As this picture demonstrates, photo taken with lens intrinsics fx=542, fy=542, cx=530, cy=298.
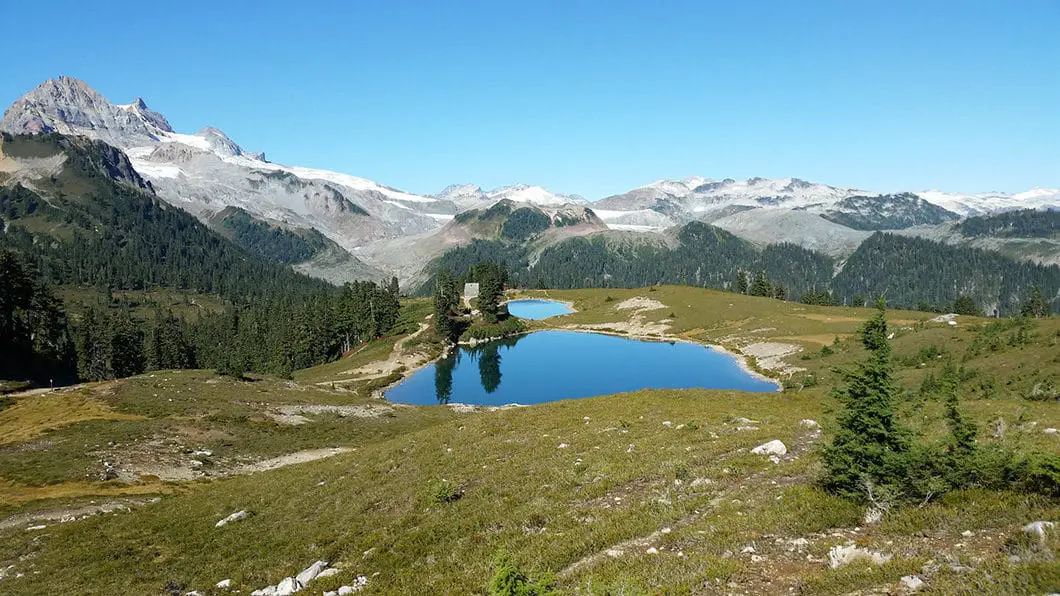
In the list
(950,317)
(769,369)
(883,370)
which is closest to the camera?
(883,370)

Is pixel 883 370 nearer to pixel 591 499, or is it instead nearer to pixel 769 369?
pixel 591 499

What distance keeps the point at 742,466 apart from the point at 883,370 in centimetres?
768

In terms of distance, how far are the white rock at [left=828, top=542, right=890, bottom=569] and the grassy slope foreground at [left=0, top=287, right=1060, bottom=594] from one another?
272mm

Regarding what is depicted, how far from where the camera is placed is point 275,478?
3566 centimetres

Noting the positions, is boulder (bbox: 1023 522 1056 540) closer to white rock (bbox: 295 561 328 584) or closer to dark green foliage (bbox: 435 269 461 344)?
white rock (bbox: 295 561 328 584)

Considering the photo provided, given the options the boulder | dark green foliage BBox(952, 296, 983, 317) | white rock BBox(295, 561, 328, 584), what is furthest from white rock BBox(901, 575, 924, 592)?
dark green foliage BBox(952, 296, 983, 317)

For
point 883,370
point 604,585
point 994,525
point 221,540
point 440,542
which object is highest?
point 883,370

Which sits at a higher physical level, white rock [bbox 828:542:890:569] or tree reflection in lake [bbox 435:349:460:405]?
white rock [bbox 828:542:890:569]

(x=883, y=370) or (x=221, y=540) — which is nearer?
(x=883, y=370)

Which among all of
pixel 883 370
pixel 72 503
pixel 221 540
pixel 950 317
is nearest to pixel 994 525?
pixel 883 370

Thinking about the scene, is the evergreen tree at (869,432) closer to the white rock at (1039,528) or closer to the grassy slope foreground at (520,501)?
the grassy slope foreground at (520,501)

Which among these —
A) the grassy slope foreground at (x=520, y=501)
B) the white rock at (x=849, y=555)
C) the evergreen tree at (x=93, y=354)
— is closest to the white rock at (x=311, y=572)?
the grassy slope foreground at (x=520, y=501)

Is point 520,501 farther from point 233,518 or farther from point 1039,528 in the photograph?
point 233,518

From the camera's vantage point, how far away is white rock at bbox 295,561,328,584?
722 inches
